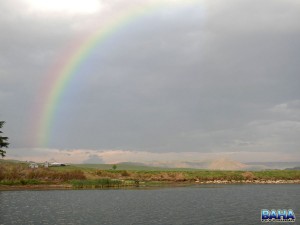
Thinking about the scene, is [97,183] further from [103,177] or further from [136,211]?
[136,211]

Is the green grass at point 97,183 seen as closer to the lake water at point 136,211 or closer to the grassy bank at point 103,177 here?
the grassy bank at point 103,177

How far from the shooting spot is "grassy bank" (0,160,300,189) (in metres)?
113

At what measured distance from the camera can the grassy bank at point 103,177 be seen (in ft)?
371

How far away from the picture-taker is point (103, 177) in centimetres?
13638

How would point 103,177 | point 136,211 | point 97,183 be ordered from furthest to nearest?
point 103,177 < point 97,183 < point 136,211

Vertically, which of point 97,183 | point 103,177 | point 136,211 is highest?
point 103,177

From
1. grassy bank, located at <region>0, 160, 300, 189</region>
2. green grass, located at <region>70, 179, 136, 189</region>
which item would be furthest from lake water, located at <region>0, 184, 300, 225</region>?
grassy bank, located at <region>0, 160, 300, 189</region>

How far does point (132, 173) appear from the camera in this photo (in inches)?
5866

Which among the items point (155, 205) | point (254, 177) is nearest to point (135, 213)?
point (155, 205)

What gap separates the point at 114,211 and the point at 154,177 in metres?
87.1

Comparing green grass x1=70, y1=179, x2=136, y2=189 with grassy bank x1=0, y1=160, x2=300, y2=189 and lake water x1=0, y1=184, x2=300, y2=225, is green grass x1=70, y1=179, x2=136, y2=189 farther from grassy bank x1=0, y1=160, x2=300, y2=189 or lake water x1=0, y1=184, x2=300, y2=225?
lake water x1=0, y1=184, x2=300, y2=225

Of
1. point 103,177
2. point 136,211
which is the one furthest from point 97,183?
point 136,211

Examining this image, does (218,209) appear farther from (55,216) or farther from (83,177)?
(83,177)

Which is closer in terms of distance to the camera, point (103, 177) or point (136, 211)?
point (136, 211)
